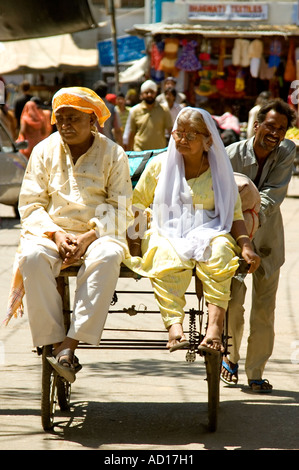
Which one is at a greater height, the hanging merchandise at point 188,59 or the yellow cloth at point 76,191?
the yellow cloth at point 76,191

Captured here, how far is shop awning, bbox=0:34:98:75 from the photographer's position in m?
29.3

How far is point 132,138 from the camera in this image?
568 inches

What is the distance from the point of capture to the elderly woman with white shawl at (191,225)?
4.74m

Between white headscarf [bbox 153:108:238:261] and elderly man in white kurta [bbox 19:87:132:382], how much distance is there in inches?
7.9

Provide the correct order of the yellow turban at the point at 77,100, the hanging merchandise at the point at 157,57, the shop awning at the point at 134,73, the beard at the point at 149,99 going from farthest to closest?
1. the shop awning at the point at 134,73
2. the hanging merchandise at the point at 157,57
3. the beard at the point at 149,99
4. the yellow turban at the point at 77,100

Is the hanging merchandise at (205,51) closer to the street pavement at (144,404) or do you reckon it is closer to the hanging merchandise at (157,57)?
the hanging merchandise at (157,57)

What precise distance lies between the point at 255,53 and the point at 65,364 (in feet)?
62.4

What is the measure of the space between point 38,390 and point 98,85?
8.20m

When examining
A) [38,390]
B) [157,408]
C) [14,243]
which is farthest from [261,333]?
[14,243]

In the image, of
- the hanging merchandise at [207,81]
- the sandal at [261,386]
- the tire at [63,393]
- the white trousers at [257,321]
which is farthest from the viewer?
the hanging merchandise at [207,81]

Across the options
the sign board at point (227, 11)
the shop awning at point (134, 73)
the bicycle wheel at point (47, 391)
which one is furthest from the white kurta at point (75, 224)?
the shop awning at point (134, 73)

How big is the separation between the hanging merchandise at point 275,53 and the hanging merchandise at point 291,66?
0.28m

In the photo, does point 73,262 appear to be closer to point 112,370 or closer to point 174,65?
point 112,370

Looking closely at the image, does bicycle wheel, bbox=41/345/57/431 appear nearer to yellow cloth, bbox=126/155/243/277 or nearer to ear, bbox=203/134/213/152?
yellow cloth, bbox=126/155/243/277
